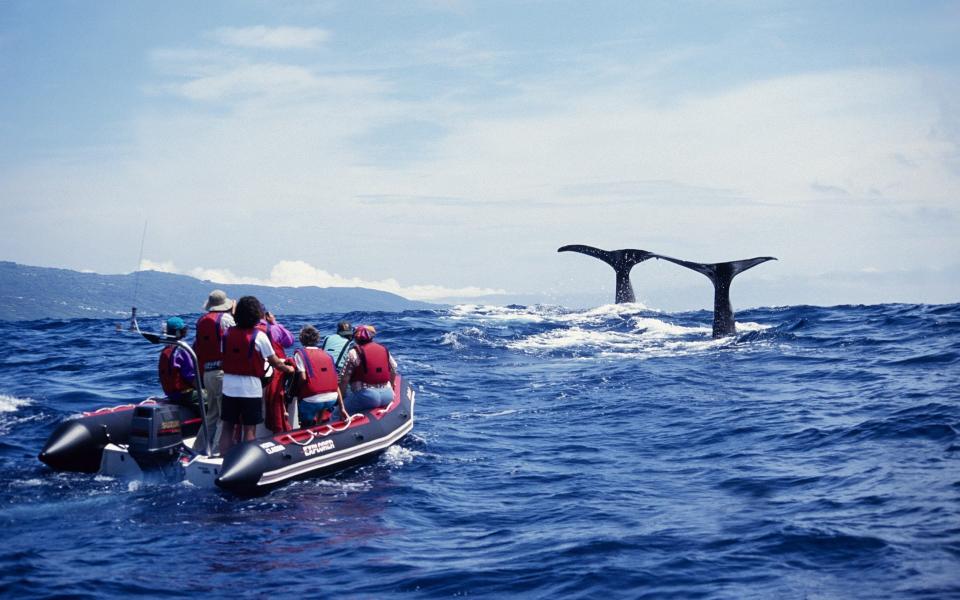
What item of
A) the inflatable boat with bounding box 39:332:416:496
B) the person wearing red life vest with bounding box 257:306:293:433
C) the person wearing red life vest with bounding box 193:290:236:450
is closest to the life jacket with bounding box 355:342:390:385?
the inflatable boat with bounding box 39:332:416:496

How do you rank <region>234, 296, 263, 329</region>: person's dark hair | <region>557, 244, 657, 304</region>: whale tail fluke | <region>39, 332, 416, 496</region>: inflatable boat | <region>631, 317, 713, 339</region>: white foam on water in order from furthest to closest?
1. <region>557, 244, 657, 304</region>: whale tail fluke
2. <region>631, 317, 713, 339</region>: white foam on water
3. <region>234, 296, 263, 329</region>: person's dark hair
4. <region>39, 332, 416, 496</region>: inflatable boat

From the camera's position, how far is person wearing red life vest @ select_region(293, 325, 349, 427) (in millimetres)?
13273

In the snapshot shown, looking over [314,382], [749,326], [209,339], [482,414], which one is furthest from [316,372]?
[749,326]

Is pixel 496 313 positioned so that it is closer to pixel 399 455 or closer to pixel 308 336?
pixel 399 455

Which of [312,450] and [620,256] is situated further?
[620,256]

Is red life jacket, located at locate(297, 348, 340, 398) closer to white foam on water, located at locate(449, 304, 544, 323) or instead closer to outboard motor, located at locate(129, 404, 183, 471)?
outboard motor, located at locate(129, 404, 183, 471)

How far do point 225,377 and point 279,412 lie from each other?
48.8 inches

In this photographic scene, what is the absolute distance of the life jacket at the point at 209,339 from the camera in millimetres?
12664

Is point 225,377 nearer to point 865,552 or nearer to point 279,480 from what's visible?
point 279,480

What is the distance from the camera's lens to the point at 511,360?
27359mm

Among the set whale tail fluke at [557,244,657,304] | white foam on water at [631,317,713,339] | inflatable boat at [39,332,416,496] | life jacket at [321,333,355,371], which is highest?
whale tail fluke at [557,244,657,304]

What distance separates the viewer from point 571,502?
1171 cm

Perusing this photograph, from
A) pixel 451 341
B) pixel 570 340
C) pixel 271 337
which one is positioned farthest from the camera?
pixel 451 341

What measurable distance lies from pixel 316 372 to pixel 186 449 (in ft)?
7.11
